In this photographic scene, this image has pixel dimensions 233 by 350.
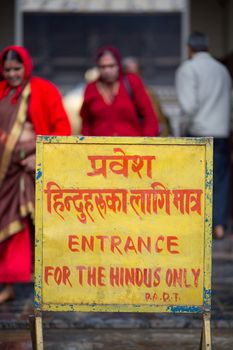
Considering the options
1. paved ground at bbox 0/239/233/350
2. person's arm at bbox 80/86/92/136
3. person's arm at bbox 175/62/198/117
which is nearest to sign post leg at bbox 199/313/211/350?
paved ground at bbox 0/239/233/350

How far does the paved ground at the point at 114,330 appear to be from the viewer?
214 inches

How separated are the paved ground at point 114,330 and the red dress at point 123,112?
1.78m

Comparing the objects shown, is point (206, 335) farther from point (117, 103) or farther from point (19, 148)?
point (117, 103)

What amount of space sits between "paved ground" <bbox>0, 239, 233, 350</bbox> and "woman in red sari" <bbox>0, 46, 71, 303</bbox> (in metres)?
0.30

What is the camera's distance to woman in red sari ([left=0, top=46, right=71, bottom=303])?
6.54m

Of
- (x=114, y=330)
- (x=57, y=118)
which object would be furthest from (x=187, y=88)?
(x=114, y=330)

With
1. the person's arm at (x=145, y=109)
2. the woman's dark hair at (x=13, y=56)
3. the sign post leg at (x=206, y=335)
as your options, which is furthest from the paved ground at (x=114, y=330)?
the person's arm at (x=145, y=109)

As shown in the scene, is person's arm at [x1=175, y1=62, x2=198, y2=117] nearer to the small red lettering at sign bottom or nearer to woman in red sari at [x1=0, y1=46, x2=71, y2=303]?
woman in red sari at [x1=0, y1=46, x2=71, y2=303]

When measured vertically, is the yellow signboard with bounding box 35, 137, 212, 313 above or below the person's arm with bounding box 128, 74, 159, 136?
below

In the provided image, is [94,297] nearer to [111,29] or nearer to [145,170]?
[145,170]

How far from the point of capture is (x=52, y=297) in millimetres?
4781

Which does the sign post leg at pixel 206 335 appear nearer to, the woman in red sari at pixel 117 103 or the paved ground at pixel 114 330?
the paved ground at pixel 114 330

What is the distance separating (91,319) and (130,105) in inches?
88.6

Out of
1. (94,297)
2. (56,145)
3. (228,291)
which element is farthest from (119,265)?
(228,291)
